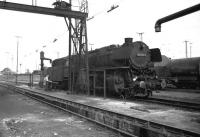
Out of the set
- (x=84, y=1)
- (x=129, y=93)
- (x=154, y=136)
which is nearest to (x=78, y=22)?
(x=84, y=1)

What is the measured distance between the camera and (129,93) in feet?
49.2

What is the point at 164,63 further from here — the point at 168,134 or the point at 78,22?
the point at 168,134

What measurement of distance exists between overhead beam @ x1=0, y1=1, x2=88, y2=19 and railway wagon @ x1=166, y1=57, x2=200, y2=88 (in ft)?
40.6

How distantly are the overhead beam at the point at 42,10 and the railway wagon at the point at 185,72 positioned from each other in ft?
40.6

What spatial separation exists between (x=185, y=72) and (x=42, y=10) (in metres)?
15.6

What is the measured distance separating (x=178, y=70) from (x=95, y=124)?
735 inches

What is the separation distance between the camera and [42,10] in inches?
684

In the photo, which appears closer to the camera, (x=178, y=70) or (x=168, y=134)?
(x=168, y=134)

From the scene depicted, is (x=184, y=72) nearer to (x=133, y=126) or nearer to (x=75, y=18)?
(x=75, y=18)

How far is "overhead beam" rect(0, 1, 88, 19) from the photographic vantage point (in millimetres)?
16484

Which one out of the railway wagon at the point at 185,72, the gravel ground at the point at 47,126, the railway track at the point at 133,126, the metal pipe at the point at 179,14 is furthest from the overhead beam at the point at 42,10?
the railway wagon at the point at 185,72

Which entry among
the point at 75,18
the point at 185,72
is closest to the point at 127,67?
the point at 75,18

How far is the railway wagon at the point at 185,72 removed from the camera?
23.4m

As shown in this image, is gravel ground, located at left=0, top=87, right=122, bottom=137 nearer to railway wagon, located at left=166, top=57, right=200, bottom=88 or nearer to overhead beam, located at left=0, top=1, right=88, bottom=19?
overhead beam, located at left=0, top=1, right=88, bottom=19
